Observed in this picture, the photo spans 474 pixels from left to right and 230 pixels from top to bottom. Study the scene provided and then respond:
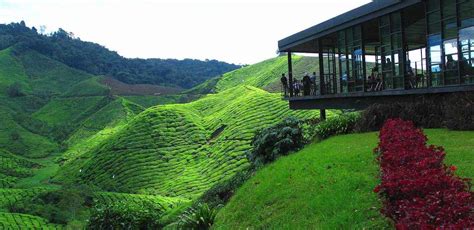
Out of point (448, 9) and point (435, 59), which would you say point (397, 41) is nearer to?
point (435, 59)

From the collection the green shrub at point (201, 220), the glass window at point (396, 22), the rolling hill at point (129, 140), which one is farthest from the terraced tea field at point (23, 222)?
the glass window at point (396, 22)

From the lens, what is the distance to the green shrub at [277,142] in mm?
15664

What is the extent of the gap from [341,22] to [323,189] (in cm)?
1260

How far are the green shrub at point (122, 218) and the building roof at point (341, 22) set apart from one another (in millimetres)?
11837

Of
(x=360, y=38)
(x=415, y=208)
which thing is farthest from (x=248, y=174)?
(x=415, y=208)

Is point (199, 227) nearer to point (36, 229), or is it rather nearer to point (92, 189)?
point (36, 229)

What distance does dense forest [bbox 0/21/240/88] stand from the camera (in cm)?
14862

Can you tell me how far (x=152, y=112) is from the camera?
68.5 meters

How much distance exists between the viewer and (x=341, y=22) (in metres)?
20.0

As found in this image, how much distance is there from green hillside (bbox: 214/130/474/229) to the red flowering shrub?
57cm

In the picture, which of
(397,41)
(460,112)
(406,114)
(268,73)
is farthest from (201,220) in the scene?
(268,73)

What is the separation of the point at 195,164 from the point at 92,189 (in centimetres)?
1249

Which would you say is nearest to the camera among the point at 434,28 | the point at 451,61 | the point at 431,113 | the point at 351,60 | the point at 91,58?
the point at 431,113

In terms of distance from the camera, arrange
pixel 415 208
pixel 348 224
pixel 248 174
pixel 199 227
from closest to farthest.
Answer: pixel 415 208
pixel 348 224
pixel 199 227
pixel 248 174
